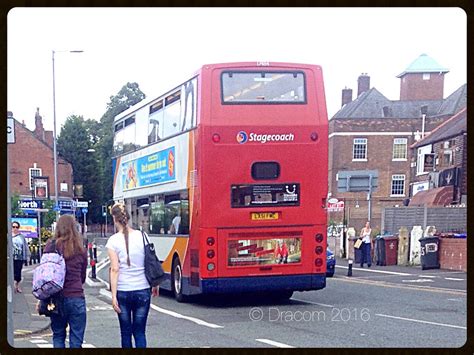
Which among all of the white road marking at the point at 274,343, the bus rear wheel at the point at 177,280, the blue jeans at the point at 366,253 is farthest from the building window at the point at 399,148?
the white road marking at the point at 274,343

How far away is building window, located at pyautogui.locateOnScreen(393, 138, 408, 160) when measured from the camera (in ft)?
128

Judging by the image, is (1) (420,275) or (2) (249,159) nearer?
(2) (249,159)

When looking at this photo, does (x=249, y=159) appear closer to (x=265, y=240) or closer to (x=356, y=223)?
(x=265, y=240)

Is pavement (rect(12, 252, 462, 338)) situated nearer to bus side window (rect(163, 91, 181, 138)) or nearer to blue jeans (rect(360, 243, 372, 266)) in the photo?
blue jeans (rect(360, 243, 372, 266))

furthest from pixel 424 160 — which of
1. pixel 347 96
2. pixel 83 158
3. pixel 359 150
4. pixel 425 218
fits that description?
pixel 83 158

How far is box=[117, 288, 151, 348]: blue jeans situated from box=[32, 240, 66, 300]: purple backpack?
0.60 meters

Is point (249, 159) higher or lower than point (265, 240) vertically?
higher

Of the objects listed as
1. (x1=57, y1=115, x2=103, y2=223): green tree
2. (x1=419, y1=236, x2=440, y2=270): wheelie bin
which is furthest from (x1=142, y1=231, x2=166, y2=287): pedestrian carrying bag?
(x1=419, y1=236, x2=440, y2=270): wheelie bin

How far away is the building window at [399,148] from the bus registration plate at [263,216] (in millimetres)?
28029

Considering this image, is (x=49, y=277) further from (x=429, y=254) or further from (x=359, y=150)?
(x=359, y=150)

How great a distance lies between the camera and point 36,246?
89.5 feet

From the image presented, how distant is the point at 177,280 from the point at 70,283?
272 inches
